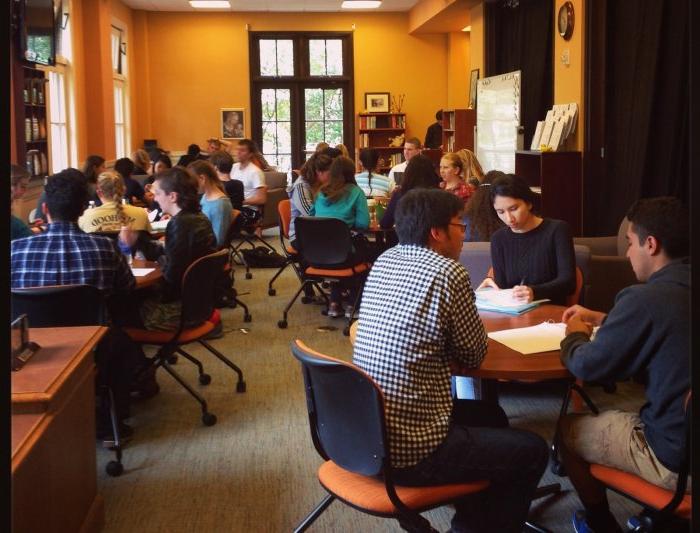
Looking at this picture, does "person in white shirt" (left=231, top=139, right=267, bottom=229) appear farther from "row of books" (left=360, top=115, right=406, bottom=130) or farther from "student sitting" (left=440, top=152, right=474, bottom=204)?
"row of books" (left=360, top=115, right=406, bottom=130)

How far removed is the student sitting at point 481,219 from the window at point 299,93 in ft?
33.3

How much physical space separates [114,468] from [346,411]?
62.6 inches

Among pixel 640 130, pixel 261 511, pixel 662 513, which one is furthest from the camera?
pixel 640 130

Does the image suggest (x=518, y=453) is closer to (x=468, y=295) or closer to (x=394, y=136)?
(x=468, y=295)

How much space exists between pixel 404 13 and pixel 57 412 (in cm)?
1316

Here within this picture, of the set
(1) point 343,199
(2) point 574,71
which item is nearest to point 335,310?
(1) point 343,199

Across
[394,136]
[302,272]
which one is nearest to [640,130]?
[302,272]

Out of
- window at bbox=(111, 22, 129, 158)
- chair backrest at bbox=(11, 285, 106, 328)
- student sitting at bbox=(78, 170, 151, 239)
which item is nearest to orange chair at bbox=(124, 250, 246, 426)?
chair backrest at bbox=(11, 285, 106, 328)

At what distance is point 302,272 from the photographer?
600 cm

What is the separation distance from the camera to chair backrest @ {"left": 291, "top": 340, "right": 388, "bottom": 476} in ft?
6.93

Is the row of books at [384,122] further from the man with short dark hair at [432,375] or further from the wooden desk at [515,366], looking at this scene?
the man with short dark hair at [432,375]

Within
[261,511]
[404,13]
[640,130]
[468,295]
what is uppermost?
[404,13]

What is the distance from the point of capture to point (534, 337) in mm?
2816

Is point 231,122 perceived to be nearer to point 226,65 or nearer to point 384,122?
point 226,65
